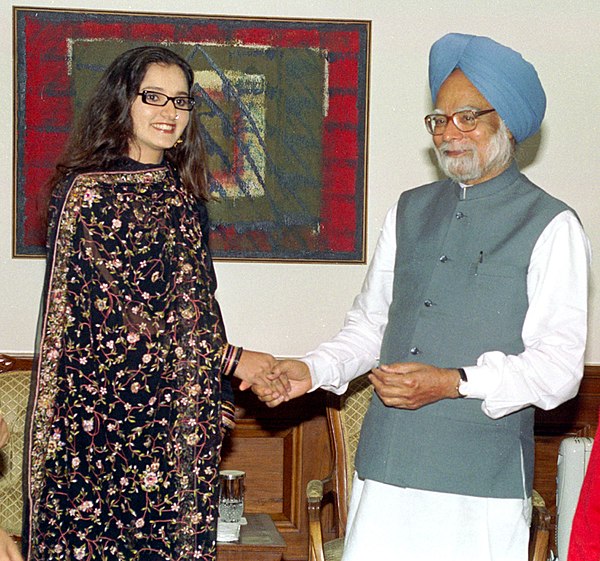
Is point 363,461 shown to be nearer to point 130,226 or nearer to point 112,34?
point 130,226

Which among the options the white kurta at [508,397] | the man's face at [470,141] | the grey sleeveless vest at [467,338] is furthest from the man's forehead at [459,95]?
the white kurta at [508,397]

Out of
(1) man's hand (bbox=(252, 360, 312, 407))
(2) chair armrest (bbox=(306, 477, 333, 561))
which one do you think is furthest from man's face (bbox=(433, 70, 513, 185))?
(2) chair armrest (bbox=(306, 477, 333, 561))

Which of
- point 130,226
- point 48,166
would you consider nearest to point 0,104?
point 48,166

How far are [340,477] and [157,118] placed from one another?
1.45m

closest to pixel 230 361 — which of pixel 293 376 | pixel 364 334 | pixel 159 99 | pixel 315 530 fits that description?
pixel 293 376

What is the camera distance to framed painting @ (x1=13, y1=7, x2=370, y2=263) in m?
4.25

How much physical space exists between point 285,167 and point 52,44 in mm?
1028

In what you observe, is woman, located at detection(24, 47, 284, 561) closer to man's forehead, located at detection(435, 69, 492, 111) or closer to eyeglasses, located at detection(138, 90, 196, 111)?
eyeglasses, located at detection(138, 90, 196, 111)

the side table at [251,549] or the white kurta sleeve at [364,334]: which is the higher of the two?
the white kurta sleeve at [364,334]

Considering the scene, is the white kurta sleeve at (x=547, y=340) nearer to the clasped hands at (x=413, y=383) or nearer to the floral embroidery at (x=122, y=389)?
the clasped hands at (x=413, y=383)

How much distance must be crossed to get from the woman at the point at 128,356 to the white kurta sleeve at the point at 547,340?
0.85 metres

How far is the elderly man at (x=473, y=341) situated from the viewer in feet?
8.19

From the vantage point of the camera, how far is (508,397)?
2473 millimetres

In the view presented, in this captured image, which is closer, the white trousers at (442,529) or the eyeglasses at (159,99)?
the white trousers at (442,529)
